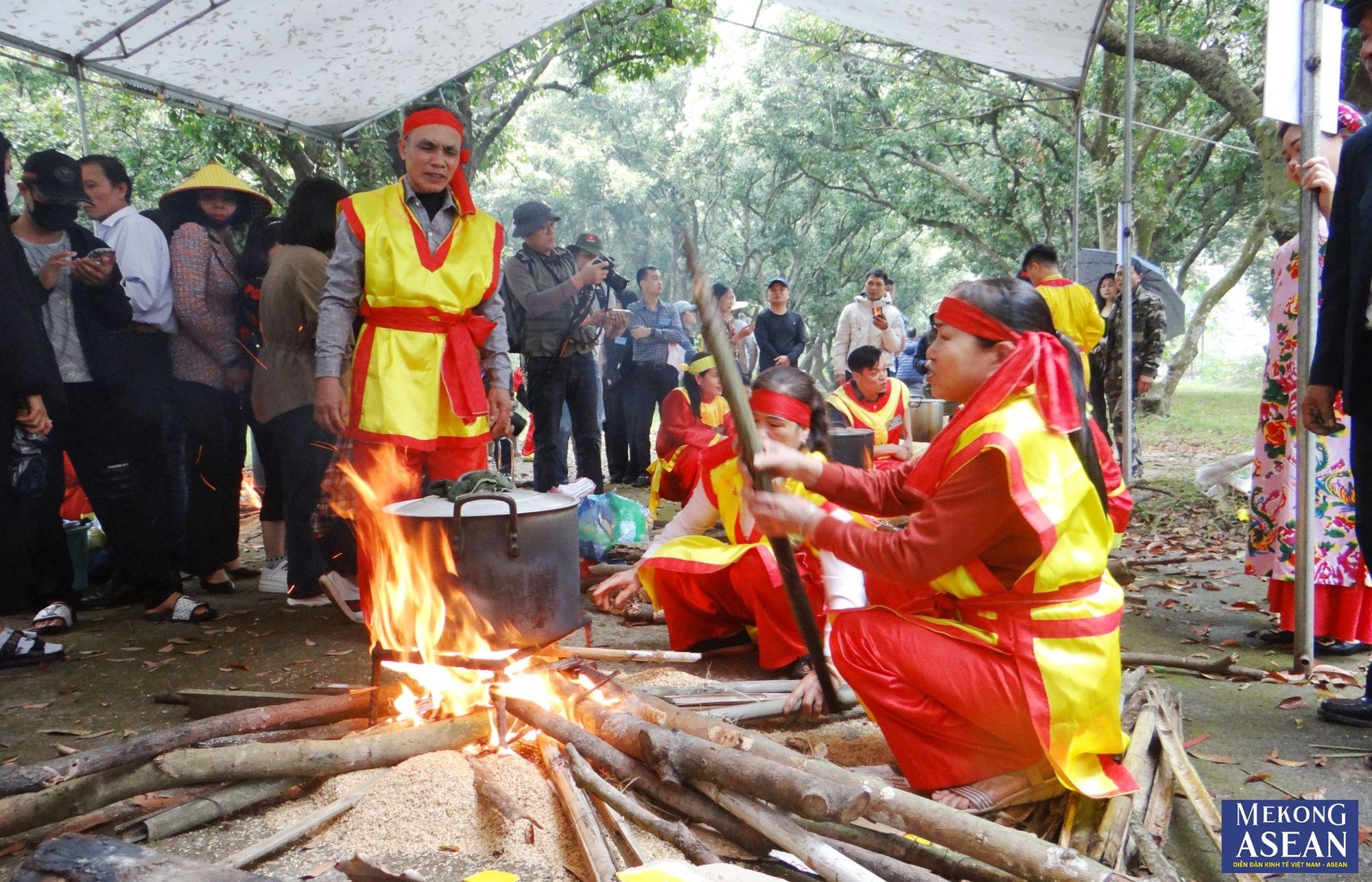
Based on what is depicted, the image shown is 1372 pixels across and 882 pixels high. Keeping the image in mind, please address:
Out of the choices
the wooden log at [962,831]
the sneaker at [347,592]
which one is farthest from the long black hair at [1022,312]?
the sneaker at [347,592]

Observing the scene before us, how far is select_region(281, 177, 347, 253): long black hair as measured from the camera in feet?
15.1

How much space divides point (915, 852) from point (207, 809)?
1.87 meters

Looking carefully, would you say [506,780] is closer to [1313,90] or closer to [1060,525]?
[1060,525]


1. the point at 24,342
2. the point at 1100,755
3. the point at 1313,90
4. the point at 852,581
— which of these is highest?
the point at 1313,90

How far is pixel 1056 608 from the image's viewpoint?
7.85 feet

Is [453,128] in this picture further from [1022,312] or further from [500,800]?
[500,800]

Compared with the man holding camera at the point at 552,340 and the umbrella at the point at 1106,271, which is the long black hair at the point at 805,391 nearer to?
the man holding camera at the point at 552,340

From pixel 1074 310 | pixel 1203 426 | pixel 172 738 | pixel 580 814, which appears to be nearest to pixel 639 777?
pixel 580 814

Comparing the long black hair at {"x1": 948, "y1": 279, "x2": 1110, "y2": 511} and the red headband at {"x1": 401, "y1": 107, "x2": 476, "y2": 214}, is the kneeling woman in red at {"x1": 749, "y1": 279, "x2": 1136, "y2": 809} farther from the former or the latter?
the red headband at {"x1": 401, "y1": 107, "x2": 476, "y2": 214}

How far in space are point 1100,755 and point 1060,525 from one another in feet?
2.25

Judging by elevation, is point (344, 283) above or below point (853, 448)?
above

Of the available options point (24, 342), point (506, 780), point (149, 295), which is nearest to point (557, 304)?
point (149, 295)

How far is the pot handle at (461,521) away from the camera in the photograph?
9.53 ft

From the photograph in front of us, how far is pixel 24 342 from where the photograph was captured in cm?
378
